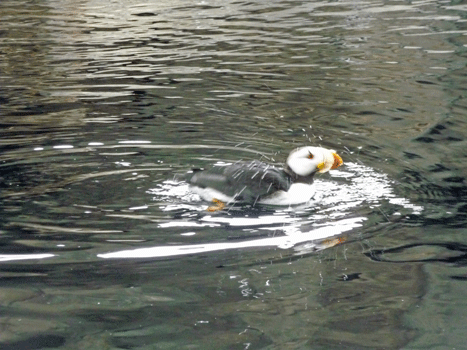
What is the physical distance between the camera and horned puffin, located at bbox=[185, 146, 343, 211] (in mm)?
5125

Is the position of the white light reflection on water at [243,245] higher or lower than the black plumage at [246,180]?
lower

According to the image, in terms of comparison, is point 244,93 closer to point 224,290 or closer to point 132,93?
point 132,93

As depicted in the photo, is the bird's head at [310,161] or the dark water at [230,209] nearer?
the dark water at [230,209]

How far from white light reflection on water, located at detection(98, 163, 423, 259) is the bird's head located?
0.19 m

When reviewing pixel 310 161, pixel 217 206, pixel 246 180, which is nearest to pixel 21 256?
pixel 217 206

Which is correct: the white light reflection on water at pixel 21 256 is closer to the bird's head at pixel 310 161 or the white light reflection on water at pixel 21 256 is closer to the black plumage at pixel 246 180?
the black plumage at pixel 246 180

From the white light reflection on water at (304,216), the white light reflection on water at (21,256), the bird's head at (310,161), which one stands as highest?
the bird's head at (310,161)

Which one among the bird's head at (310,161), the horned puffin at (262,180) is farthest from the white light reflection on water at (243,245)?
the bird's head at (310,161)

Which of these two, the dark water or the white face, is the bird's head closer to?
the white face

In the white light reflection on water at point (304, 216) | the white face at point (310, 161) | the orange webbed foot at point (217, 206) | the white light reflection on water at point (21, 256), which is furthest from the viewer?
the white face at point (310, 161)

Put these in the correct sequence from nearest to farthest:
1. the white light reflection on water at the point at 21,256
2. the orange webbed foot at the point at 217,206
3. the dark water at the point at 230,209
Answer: the dark water at the point at 230,209, the white light reflection on water at the point at 21,256, the orange webbed foot at the point at 217,206

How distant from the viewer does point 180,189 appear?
216 inches

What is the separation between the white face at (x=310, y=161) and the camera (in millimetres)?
5367

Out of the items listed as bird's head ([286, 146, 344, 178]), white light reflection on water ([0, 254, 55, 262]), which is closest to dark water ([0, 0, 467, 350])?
white light reflection on water ([0, 254, 55, 262])
